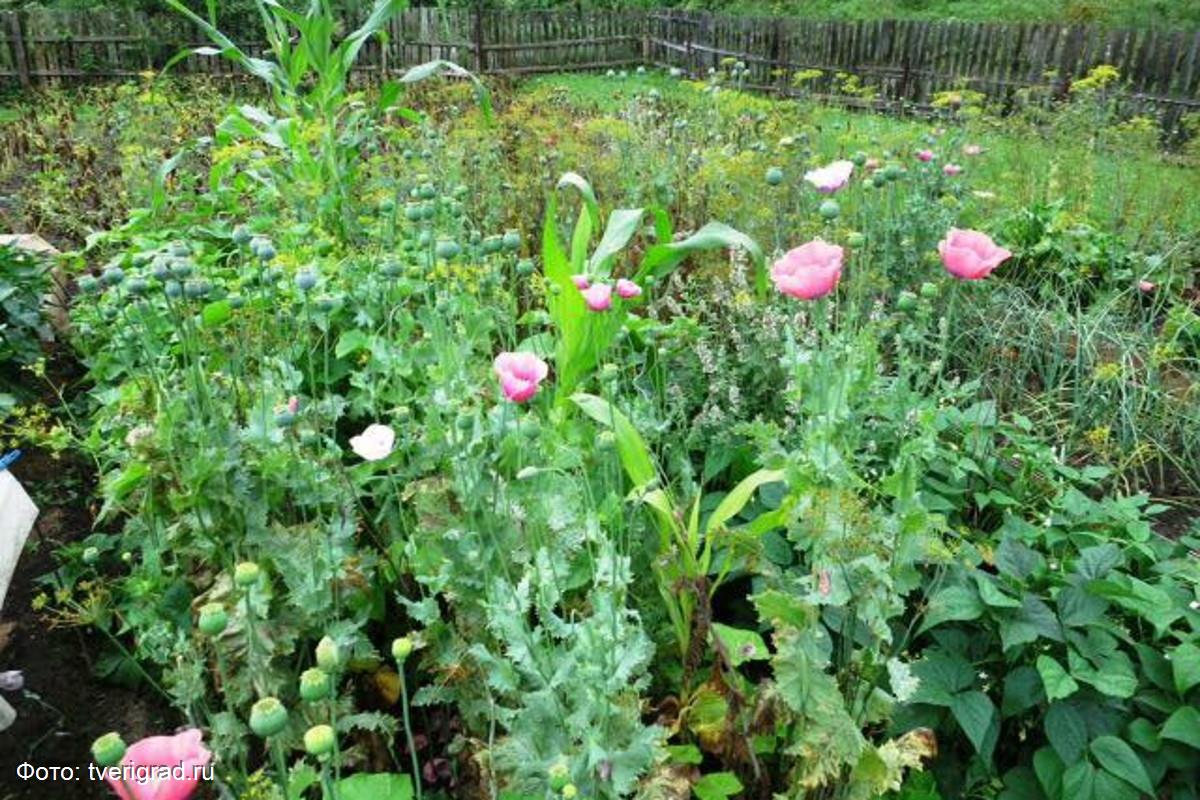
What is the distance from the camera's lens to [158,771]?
2.98 feet

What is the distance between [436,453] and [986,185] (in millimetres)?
4012

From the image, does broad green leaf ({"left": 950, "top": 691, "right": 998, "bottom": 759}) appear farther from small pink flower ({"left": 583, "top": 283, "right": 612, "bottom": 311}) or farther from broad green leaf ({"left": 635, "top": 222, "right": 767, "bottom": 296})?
broad green leaf ({"left": 635, "top": 222, "right": 767, "bottom": 296})

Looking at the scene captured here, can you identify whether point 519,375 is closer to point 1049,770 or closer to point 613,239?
point 613,239

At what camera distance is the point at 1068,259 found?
11.5 ft

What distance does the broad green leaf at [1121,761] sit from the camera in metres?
1.50

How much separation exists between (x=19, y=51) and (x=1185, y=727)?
13.9 meters

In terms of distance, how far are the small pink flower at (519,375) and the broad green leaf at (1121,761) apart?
1.14 metres

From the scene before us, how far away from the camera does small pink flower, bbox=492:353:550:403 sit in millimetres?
1444

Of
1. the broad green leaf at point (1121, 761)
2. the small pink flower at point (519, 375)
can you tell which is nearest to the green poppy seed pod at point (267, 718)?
the small pink flower at point (519, 375)

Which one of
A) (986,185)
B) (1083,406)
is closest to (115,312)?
(1083,406)

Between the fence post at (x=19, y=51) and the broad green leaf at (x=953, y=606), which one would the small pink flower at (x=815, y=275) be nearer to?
the broad green leaf at (x=953, y=606)

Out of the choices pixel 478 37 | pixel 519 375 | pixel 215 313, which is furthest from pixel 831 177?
pixel 478 37

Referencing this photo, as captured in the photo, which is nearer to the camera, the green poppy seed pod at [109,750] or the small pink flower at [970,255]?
the green poppy seed pod at [109,750]

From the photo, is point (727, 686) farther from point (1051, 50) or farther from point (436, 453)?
point (1051, 50)
